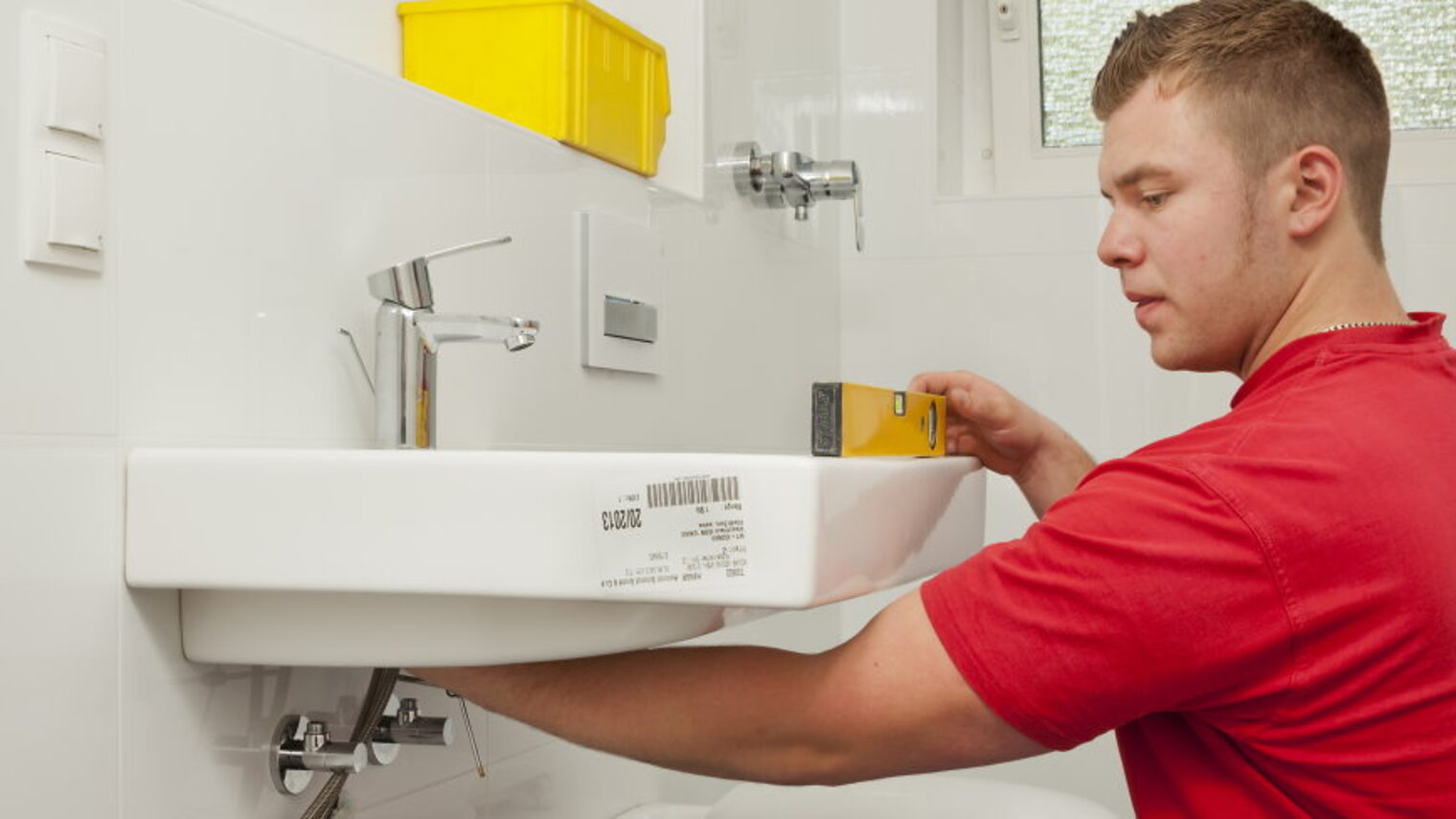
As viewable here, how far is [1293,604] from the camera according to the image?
101 centimetres

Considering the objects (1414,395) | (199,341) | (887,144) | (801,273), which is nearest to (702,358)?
(801,273)

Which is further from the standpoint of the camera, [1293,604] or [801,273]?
[801,273]

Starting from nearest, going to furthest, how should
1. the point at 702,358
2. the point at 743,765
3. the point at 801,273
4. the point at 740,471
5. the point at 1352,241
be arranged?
the point at 740,471
the point at 743,765
the point at 1352,241
the point at 702,358
the point at 801,273

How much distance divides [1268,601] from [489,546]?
1.66 ft

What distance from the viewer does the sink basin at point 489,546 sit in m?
0.95

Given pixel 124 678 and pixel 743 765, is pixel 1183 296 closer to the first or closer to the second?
pixel 743 765

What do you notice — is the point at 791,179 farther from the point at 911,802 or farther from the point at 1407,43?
the point at 1407,43

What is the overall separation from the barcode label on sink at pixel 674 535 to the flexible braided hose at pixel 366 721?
369 mm

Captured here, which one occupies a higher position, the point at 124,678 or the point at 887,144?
the point at 887,144

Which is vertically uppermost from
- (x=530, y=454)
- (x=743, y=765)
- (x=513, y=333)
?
(x=513, y=333)

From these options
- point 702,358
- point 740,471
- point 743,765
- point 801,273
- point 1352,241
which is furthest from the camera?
point 801,273

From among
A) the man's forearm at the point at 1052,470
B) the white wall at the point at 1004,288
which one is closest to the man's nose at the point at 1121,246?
the man's forearm at the point at 1052,470

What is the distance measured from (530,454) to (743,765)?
28 centimetres

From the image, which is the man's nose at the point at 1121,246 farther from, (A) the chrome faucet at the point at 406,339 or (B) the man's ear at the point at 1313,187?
(A) the chrome faucet at the point at 406,339
